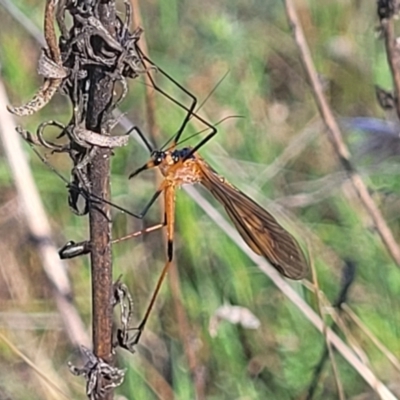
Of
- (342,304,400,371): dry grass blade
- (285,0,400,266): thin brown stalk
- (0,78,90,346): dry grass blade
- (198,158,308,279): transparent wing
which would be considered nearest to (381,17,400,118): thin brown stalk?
(285,0,400,266): thin brown stalk

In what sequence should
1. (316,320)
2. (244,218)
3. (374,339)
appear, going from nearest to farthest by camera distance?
(244,218), (316,320), (374,339)

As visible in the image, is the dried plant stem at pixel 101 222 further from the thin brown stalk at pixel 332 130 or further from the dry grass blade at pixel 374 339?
the dry grass blade at pixel 374 339

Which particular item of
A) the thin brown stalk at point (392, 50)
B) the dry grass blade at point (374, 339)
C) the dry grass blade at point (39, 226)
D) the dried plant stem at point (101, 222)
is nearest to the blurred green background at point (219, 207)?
the dry grass blade at point (374, 339)

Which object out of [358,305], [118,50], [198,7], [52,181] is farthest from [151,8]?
[118,50]

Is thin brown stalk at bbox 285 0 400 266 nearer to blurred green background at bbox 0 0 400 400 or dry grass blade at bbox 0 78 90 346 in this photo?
blurred green background at bbox 0 0 400 400

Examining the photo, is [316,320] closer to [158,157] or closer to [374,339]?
[374,339]

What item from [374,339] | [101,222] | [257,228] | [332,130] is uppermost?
[332,130]

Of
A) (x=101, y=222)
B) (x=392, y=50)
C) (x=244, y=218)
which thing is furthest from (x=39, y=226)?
(x=101, y=222)
